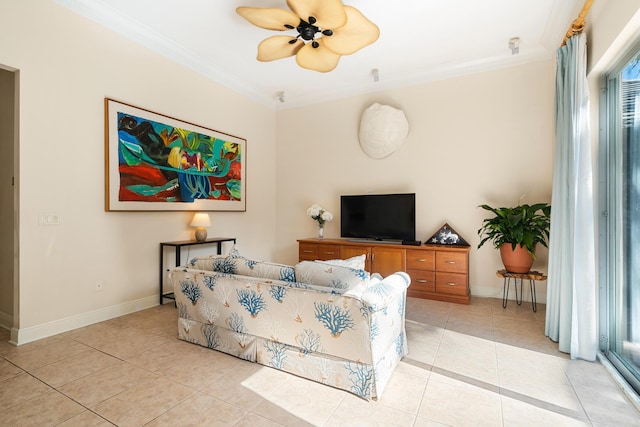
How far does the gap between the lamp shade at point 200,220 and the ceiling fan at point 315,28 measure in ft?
6.69

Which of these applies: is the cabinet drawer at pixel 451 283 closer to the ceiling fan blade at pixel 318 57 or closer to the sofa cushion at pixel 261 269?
the sofa cushion at pixel 261 269

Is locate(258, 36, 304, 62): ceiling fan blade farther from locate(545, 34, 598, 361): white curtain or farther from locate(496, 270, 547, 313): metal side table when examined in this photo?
locate(496, 270, 547, 313): metal side table

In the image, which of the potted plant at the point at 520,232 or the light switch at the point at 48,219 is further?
the potted plant at the point at 520,232

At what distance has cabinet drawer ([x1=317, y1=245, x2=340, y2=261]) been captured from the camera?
452 centimetres

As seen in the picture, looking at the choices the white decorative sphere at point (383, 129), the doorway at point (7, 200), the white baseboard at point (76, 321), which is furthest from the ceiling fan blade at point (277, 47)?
the white baseboard at point (76, 321)

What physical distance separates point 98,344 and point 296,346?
180 cm

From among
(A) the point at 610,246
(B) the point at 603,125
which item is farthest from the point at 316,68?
(A) the point at 610,246

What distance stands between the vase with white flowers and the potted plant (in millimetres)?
2328

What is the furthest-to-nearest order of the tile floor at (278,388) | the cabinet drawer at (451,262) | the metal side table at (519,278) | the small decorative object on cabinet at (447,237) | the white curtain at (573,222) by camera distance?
1. the small decorative object on cabinet at (447,237)
2. the cabinet drawer at (451,262)
3. the metal side table at (519,278)
4. the white curtain at (573,222)
5. the tile floor at (278,388)

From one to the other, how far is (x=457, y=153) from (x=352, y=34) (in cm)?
230

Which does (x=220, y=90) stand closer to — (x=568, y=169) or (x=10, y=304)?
(x=10, y=304)

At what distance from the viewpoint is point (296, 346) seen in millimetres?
2078

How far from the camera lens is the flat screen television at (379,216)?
4258 mm

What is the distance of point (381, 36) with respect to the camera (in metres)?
3.48
